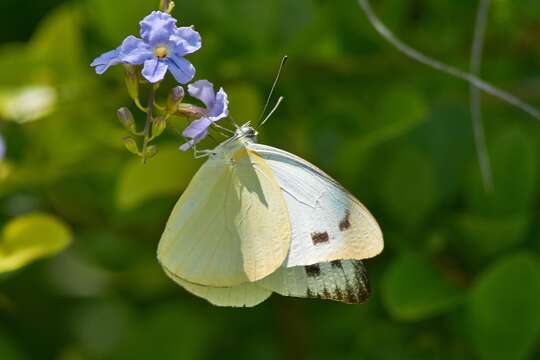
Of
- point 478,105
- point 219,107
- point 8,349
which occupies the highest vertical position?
point 219,107

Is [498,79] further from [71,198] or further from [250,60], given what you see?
[71,198]

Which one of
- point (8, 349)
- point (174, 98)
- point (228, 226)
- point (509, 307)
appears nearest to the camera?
point (174, 98)

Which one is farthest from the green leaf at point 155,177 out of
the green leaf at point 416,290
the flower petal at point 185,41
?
the flower petal at point 185,41

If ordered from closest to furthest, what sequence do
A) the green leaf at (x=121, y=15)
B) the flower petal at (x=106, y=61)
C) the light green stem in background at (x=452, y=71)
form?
the flower petal at (x=106, y=61) → the light green stem in background at (x=452, y=71) → the green leaf at (x=121, y=15)

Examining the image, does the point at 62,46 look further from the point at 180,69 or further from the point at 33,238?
the point at 180,69

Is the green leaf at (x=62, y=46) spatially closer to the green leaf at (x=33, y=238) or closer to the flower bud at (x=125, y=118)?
the green leaf at (x=33, y=238)

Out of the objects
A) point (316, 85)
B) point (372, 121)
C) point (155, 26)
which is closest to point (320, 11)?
point (316, 85)

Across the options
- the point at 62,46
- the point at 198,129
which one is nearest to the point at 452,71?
the point at 198,129
